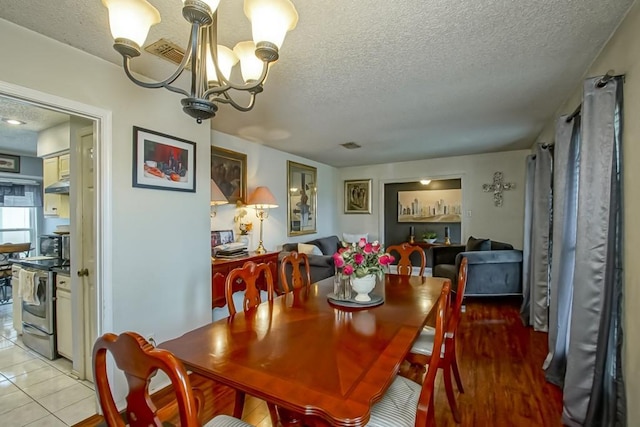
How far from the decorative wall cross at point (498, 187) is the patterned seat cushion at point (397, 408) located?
4798 mm

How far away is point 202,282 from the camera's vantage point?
2.71m

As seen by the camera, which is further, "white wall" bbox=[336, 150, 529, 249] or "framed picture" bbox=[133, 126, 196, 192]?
"white wall" bbox=[336, 150, 529, 249]

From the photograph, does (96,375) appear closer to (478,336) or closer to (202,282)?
(202,282)

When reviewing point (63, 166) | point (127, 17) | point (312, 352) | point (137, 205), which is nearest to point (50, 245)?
point (63, 166)

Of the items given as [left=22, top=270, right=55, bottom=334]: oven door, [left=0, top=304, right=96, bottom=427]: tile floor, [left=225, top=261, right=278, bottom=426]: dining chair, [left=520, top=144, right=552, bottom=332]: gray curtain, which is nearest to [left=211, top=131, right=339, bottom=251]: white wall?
[left=22, top=270, right=55, bottom=334]: oven door

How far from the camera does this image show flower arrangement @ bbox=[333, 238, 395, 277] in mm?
1899

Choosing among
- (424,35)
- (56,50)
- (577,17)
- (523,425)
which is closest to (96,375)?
(56,50)

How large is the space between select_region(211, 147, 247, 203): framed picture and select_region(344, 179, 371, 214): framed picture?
301 cm

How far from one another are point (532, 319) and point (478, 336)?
71 centimetres

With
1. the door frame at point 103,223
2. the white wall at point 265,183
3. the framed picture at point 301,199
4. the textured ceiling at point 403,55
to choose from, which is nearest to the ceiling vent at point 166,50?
the textured ceiling at point 403,55

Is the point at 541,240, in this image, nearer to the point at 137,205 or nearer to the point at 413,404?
the point at 413,404

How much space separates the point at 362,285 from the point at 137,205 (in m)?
1.66

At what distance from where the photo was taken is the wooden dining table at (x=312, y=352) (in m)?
0.96

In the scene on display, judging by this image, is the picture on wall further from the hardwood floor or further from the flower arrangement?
the flower arrangement
